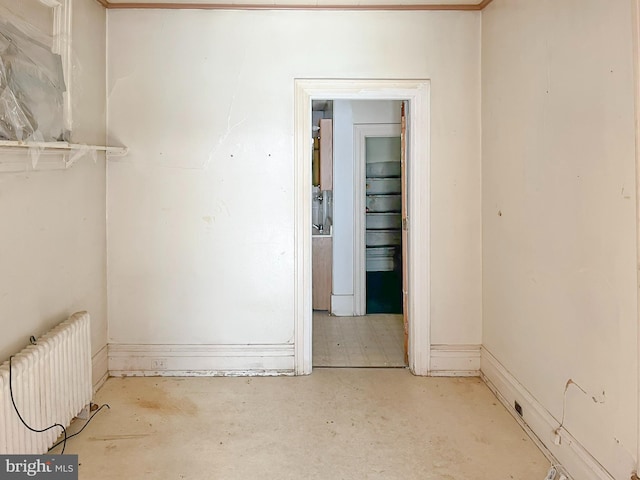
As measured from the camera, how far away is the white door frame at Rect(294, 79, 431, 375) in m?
3.54

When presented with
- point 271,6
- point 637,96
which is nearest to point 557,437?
point 637,96

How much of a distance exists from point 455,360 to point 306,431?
1375 mm

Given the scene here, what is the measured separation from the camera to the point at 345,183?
17.4 feet

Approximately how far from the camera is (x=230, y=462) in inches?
96.4

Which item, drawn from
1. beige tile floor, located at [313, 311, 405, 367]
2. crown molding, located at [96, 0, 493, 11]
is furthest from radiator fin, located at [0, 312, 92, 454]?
crown molding, located at [96, 0, 493, 11]

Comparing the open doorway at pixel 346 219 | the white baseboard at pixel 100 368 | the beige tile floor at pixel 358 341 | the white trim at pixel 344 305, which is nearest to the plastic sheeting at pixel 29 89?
the white baseboard at pixel 100 368

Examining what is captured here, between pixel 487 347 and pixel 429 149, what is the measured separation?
147cm

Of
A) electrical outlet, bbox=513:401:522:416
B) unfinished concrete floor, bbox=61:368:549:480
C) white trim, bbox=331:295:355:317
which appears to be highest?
white trim, bbox=331:295:355:317

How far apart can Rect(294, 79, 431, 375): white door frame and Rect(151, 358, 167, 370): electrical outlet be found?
0.96m

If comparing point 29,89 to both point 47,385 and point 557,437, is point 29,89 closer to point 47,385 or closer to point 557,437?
point 47,385

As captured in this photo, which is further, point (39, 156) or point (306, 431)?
point (306, 431)

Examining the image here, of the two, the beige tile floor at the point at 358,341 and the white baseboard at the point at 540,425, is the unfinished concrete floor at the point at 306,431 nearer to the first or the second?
the white baseboard at the point at 540,425

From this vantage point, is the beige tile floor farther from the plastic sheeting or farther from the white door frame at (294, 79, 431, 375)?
the plastic sheeting

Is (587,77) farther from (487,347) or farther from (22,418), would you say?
(22,418)
